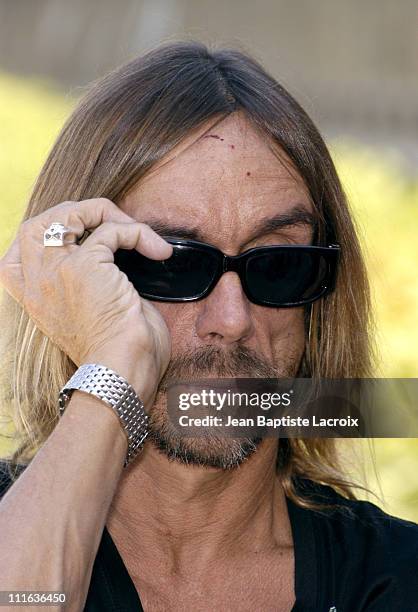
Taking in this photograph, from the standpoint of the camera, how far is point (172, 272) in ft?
8.14

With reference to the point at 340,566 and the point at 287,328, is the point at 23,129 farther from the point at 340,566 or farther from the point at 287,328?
the point at 340,566

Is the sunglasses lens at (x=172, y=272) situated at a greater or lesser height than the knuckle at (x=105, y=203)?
lesser

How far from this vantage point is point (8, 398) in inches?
120

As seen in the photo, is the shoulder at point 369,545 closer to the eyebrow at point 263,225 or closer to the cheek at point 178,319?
the cheek at point 178,319

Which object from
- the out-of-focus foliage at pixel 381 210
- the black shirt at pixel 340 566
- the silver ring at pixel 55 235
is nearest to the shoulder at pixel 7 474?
the black shirt at pixel 340 566

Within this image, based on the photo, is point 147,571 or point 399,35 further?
point 399,35

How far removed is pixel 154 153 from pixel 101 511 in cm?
100

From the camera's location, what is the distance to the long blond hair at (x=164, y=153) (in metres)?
2.74

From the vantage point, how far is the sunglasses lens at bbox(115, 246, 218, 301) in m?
2.48

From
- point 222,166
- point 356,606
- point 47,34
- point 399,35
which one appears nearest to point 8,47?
point 47,34

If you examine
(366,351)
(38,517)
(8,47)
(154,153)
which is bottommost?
(38,517)

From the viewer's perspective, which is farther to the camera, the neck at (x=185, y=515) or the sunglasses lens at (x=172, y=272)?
the neck at (x=185, y=515)

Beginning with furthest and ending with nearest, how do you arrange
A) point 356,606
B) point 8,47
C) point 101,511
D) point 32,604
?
point 8,47, point 356,606, point 101,511, point 32,604

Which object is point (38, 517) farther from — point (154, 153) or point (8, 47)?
point (8, 47)
